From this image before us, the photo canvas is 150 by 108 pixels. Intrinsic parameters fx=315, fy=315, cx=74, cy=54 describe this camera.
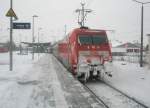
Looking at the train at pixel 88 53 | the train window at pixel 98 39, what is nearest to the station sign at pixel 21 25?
the train at pixel 88 53

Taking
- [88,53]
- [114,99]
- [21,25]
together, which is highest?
[21,25]

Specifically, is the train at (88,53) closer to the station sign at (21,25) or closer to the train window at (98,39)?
the train window at (98,39)

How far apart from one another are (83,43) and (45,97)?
6.87m

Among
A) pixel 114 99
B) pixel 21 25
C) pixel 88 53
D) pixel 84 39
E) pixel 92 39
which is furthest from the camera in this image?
pixel 21 25

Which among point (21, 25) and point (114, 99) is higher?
point (21, 25)

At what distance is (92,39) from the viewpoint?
61.4ft

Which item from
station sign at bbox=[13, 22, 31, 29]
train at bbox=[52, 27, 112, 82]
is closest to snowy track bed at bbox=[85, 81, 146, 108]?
train at bbox=[52, 27, 112, 82]

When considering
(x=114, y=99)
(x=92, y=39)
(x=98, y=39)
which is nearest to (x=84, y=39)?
(x=92, y=39)

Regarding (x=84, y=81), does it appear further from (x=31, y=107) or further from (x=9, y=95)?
(x=31, y=107)

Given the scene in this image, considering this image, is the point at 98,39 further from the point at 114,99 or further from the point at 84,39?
the point at 114,99

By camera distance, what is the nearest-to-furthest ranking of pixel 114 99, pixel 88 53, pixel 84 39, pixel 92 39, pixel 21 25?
pixel 114 99 < pixel 88 53 < pixel 84 39 < pixel 92 39 < pixel 21 25

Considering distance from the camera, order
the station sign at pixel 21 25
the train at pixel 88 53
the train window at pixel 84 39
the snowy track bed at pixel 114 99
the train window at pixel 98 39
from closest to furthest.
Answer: the snowy track bed at pixel 114 99
the train at pixel 88 53
the train window at pixel 84 39
the train window at pixel 98 39
the station sign at pixel 21 25

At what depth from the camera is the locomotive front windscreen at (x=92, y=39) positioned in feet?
60.6

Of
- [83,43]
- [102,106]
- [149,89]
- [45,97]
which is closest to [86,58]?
[83,43]
